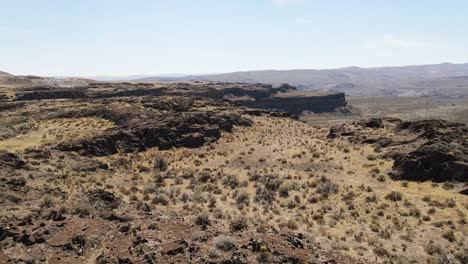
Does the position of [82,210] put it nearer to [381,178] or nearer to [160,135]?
[381,178]

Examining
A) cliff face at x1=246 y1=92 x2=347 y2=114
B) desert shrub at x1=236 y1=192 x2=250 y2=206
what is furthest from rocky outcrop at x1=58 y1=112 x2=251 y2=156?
cliff face at x1=246 y1=92 x2=347 y2=114

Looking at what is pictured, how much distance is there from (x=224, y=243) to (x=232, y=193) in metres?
12.4

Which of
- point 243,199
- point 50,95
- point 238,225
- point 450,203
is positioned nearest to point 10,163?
point 243,199

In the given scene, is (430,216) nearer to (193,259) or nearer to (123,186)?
(193,259)

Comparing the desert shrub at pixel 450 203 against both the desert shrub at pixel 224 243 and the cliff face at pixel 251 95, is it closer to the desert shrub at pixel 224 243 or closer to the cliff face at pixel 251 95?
the desert shrub at pixel 224 243

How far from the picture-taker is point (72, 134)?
166 ft

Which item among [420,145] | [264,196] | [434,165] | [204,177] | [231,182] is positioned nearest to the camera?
[264,196]

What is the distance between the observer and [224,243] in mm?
15445

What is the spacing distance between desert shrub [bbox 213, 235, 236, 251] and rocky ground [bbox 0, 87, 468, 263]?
0.17 feet

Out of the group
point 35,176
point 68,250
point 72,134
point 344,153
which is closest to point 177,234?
point 68,250

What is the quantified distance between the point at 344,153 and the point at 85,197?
88.2ft

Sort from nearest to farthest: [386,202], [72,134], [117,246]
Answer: [117,246] < [386,202] < [72,134]

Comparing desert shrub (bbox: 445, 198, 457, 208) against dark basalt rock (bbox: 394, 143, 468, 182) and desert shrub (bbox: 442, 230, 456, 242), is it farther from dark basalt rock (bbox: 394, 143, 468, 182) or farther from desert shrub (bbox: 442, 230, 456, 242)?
dark basalt rock (bbox: 394, 143, 468, 182)

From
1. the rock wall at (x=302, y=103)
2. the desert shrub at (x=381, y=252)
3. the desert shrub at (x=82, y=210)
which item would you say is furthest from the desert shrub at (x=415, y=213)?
the rock wall at (x=302, y=103)
